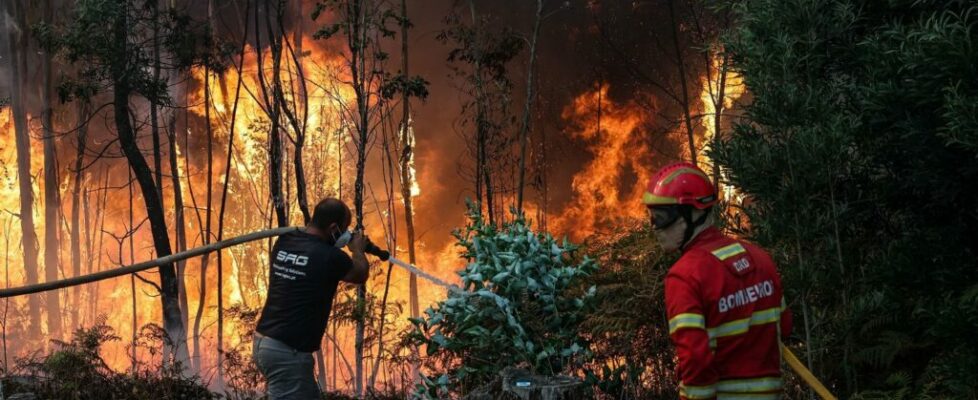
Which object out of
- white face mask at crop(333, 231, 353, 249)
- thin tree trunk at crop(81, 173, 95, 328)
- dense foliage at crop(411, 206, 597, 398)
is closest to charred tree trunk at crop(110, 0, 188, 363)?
thin tree trunk at crop(81, 173, 95, 328)

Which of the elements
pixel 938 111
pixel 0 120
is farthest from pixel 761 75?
pixel 0 120

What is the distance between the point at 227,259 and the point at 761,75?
886cm

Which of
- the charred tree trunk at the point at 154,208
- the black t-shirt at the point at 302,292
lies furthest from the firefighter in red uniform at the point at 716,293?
the charred tree trunk at the point at 154,208

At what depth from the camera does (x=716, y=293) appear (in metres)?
3.29

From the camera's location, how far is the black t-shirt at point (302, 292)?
216 inches

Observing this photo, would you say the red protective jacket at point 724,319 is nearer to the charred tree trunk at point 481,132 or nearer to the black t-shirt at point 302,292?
the black t-shirt at point 302,292

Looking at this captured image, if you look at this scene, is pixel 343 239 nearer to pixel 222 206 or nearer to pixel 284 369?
pixel 284 369

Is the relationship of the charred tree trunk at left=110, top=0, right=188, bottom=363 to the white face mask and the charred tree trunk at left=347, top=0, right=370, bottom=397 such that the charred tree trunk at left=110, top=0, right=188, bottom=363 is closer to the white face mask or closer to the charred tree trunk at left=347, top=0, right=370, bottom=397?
the charred tree trunk at left=347, top=0, right=370, bottom=397

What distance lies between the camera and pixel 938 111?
492 centimetres

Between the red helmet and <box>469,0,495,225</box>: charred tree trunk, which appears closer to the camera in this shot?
the red helmet

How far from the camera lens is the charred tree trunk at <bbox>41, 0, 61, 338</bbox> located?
Answer: 13656mm

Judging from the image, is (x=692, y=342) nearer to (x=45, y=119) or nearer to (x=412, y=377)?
(x=412, y=377)

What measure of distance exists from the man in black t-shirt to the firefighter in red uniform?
262 cm

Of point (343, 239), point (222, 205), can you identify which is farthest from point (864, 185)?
point (222, 205)
